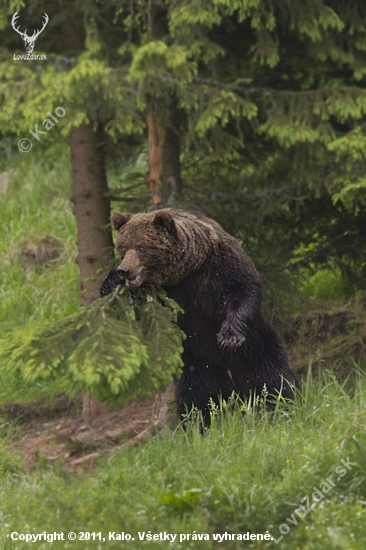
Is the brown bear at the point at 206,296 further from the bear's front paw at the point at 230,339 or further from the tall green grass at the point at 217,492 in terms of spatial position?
the tall green grass at the point at 217,492

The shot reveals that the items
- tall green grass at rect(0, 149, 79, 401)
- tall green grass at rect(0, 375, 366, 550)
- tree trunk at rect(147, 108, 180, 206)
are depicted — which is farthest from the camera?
tall green grass at rect(0, 149, 79, 401)

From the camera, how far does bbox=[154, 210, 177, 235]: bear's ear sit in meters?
5.92

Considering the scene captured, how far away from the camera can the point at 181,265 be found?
19.9ft

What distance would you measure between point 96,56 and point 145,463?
445 cm

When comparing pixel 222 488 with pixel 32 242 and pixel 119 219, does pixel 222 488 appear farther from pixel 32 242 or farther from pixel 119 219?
pixel 32 242

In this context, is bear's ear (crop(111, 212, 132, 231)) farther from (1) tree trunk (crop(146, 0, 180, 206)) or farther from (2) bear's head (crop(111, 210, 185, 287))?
(1) tree trunk (crop(146, 0, 180, 206))

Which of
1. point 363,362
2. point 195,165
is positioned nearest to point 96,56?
point 195,165

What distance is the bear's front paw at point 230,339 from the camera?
5.91m

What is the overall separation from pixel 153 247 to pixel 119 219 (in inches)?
17.5

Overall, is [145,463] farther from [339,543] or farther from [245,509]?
[339,543]

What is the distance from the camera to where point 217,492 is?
4.36 metres

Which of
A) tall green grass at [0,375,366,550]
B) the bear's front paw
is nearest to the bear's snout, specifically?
the bear's front paw

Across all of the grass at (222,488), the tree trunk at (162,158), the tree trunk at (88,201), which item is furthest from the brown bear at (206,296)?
the tree trunk at (88,201)

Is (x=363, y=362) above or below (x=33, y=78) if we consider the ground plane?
below
